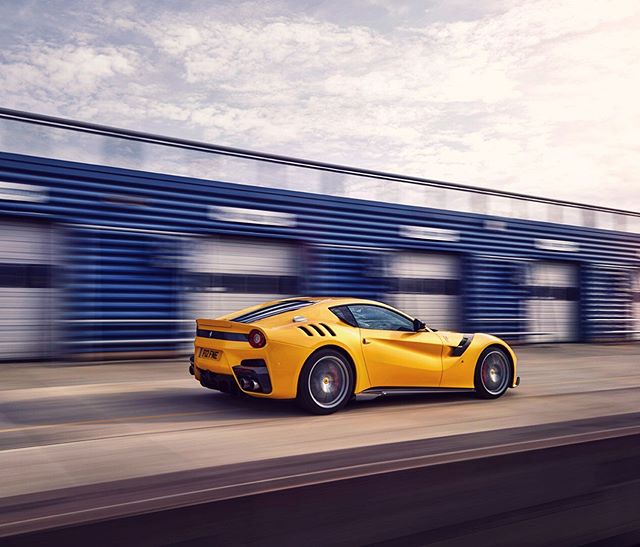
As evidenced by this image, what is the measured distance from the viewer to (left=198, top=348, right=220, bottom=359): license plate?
7.61m

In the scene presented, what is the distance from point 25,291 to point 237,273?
4.54m

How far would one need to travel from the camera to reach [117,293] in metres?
14.1

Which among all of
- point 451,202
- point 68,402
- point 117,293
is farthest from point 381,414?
point 451,202

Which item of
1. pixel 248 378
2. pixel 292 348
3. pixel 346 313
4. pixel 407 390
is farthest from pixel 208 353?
pixel 407 390

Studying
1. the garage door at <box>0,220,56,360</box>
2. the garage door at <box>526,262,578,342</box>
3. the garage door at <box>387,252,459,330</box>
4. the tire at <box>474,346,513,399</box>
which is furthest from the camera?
the garage door at <box>526,262,578,342</box>

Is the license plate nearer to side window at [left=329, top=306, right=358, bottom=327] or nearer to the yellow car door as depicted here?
side window at [left=329, top=306, right=358, bottom=327]

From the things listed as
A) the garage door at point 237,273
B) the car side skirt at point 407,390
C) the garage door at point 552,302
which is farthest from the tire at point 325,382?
the garage door at point 552,302

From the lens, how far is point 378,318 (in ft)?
27.1

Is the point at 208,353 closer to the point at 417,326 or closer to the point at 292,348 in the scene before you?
the point at 292,348

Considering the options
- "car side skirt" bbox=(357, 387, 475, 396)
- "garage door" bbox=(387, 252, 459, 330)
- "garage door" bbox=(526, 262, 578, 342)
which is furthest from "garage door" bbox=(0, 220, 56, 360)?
"garage door" bbox=(526, 262, 578, 342)

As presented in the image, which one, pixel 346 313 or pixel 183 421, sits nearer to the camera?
pixel 183 421

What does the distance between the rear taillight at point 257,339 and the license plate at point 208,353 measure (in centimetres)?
49

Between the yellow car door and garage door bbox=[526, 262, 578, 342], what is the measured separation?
14.3 m

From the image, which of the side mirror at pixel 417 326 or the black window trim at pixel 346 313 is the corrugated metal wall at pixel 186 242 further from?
the side mirror at pixel 417 326
